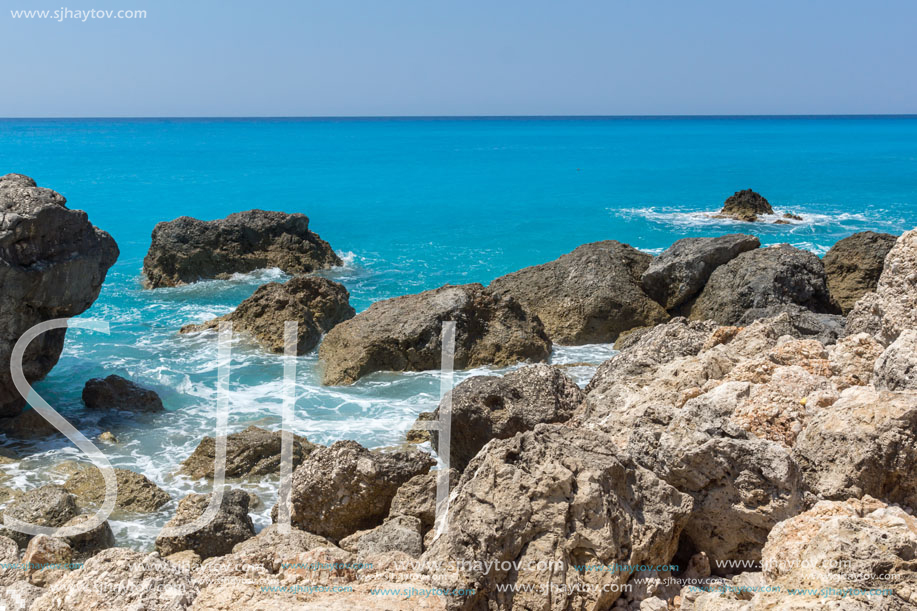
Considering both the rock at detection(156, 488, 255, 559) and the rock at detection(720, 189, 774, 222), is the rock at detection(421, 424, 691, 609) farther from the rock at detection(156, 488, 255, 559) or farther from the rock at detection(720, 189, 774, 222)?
the rock at detection(720, 189, 774, 222)

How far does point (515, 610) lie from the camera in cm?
356

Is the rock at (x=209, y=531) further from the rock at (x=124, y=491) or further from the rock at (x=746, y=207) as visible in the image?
the rock at (x=746, y=207)

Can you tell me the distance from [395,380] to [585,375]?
2.79 metres

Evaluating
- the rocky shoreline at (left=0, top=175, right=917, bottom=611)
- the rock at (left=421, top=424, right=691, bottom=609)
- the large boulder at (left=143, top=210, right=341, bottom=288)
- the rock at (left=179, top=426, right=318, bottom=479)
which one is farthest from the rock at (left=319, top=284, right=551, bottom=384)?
the large boulder at (left=143, top=210, right=341, bottom=288)

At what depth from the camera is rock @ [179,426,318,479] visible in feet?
26.6

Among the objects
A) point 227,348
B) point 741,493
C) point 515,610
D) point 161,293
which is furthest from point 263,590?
point 161,293

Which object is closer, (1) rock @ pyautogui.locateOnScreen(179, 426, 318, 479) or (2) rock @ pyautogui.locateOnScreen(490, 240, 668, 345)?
(1) rock @ pyautogui.locateOnScreen(179, 426, 318, 479)

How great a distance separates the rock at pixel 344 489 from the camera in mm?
6016

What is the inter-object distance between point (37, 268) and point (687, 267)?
9.76 metres

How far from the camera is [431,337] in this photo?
11.6 m

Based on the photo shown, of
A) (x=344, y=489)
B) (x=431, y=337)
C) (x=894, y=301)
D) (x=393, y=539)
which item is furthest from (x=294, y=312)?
(x=894, y=301)

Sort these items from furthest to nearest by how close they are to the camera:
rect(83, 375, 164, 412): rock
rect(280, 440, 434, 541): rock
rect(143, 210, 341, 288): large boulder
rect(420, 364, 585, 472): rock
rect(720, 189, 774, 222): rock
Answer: rect(720, 189, 774, 222): rock < rect(143, 210, 341, 288): large boulder < rect(83, 375, 164, 412): rock < rect(420, 364, 585, 472): rock < rect(280, 440, 434, 541): rock

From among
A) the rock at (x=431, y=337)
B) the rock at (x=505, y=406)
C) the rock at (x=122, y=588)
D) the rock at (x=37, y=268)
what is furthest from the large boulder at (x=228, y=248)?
the rock at (x=122, y=588)

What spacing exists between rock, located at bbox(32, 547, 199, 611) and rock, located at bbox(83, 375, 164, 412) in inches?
267
